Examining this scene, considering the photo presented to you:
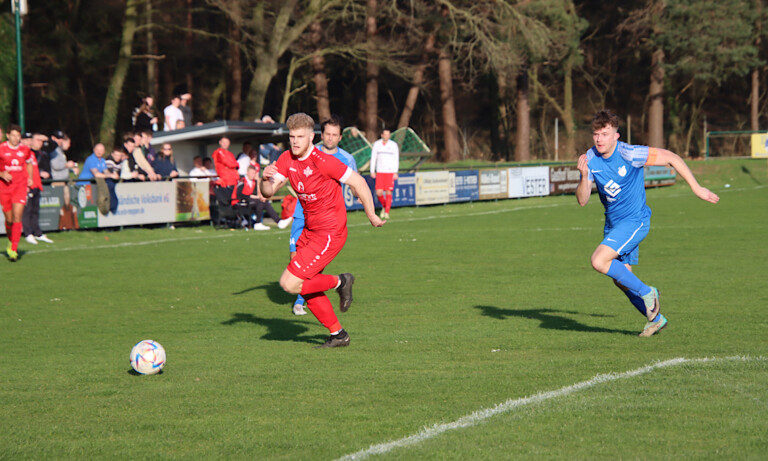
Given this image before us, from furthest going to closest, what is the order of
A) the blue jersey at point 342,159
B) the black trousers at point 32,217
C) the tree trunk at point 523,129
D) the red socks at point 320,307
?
the tree trunk at point 523,129
the black trousers at point 32,217
the blue jersey at point 342,159
the red socks at point 320,307

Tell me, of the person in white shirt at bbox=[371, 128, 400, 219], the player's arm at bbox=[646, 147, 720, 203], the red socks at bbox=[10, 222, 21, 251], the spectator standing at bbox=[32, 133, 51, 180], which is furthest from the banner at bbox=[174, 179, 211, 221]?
the player's arm at bbox=[646, 147, 720, 203]

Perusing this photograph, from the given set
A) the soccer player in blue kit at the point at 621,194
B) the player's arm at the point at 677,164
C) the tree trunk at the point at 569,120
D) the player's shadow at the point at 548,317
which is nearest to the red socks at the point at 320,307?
the player's shadow at the point at 548,317

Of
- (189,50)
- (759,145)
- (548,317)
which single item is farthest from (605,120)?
(189,50)

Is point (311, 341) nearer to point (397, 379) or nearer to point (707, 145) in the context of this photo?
point (397, 379)

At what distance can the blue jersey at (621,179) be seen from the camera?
7.75 metres

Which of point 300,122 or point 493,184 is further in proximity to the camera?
point 493,184

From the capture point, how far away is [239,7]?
3672 cm

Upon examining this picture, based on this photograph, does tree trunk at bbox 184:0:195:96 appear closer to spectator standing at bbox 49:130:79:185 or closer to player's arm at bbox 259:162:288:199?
spectator standing at bbox 49:130:79:185

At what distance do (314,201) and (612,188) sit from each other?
2637mm

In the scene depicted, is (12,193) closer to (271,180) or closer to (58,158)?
(58,158)

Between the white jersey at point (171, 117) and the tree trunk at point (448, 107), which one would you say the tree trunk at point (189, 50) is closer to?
the tree trunk at point (448, 107)

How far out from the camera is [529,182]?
3216 cm

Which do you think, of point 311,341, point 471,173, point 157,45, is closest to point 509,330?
point 311,341

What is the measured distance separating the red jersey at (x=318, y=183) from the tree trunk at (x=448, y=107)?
41749 mm
